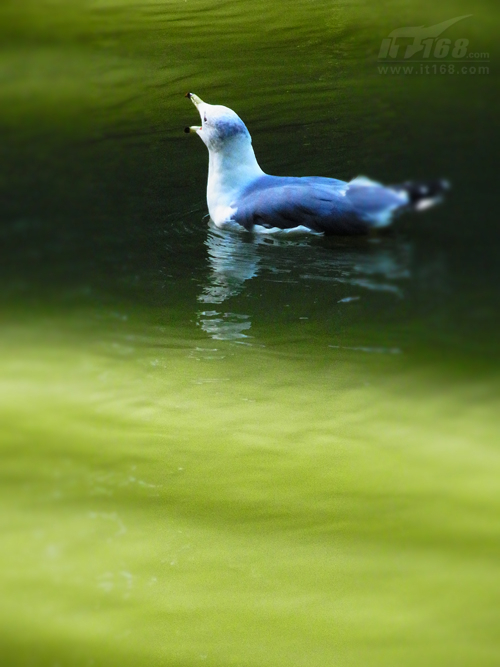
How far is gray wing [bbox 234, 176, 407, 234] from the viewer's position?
21.1 inches

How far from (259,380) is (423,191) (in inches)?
5.8

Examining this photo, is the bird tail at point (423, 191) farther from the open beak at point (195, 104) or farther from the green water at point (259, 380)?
the open beak at point (195, 104)

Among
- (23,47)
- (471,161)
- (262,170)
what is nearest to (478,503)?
(471,161)

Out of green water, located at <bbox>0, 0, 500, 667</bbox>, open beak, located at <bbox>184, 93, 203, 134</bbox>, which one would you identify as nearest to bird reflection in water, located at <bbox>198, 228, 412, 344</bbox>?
green water, located at <bbox>0, 0, 500, 667</bbox>

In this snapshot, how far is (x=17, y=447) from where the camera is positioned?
→ 0.54m

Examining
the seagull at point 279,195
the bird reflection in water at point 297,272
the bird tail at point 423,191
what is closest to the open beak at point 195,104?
the seagull at point 279,195

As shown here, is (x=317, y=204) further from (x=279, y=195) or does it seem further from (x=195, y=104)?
(x=195, y=104)

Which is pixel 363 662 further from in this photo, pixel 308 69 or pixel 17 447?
pixel 308 69

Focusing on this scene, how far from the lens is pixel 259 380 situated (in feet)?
1.66

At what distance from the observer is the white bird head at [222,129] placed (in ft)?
2.12

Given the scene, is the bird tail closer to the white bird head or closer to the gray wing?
the gray wing

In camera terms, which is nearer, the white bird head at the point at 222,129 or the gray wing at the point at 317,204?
the gray wing at the point at 317,204

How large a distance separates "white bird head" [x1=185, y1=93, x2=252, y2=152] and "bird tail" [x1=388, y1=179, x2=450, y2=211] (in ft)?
0.57

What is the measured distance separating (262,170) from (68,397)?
222 mm
